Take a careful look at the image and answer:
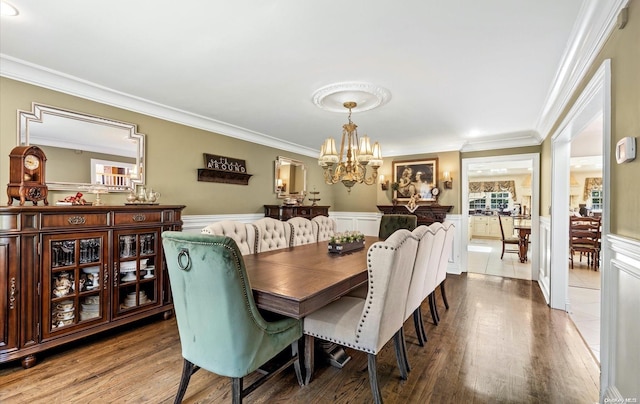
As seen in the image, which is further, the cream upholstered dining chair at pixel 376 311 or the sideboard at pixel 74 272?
the sideboard at pixel 74 272

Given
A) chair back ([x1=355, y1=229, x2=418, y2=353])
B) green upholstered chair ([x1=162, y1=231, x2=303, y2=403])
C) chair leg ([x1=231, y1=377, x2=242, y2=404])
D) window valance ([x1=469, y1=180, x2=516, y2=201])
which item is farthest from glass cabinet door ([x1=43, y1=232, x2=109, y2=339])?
window valance ([x1=469, y1=180, x2=516, y2=201])

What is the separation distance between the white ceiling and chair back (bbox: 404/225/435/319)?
52.4 inches

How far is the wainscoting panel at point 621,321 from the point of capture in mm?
1426

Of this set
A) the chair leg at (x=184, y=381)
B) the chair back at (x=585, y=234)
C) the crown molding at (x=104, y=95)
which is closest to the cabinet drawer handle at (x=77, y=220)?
the crown molding at (x=104, y=95)

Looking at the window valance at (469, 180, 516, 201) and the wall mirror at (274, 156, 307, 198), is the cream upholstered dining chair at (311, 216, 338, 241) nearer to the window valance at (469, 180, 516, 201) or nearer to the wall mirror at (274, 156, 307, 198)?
the wall mirror at (274, 156, 307, 198)

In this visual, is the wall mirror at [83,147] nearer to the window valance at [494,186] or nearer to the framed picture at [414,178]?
the framed picture at [414,178]

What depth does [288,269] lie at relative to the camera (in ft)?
7.10

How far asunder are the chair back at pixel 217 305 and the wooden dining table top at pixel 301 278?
15 centimetres

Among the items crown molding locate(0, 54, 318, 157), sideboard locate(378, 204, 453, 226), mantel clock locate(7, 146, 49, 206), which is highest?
crown molding locate(0, 54, 318, 157)

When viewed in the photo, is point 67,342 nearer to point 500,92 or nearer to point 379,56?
point 379,56

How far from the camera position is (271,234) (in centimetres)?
335

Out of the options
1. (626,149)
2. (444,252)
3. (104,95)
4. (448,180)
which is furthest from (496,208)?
(104,95)

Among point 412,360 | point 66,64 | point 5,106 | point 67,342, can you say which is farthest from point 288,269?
point 5,106

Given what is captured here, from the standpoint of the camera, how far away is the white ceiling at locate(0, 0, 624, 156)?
69.7 inches
